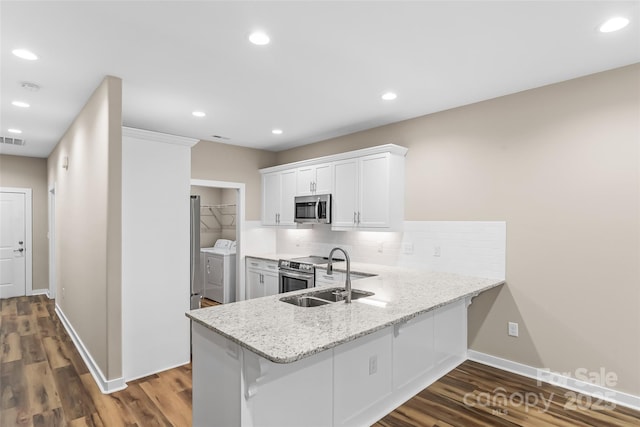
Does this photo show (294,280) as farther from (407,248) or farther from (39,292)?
(39,292)

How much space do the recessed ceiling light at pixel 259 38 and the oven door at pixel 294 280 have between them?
2.82 meters

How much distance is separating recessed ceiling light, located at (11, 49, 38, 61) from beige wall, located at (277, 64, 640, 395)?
3689mm

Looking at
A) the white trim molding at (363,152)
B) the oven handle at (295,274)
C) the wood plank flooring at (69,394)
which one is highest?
the white trim molding at (363,152)

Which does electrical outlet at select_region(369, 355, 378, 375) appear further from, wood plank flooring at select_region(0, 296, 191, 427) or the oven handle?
the oven handle

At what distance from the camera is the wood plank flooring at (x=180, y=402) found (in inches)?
96.1

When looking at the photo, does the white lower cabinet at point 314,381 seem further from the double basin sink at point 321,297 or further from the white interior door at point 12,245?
the white interior door at point 12,245

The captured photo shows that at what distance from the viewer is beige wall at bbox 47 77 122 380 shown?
2797mm

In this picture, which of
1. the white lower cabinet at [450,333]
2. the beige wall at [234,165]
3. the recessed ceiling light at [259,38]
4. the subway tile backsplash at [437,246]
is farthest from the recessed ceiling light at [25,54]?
the white lower cabinet at [450,333]

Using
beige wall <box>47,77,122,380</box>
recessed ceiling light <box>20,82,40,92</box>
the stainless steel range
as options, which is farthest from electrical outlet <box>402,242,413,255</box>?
recessed ceiling light <box>20,82,40,92</box>

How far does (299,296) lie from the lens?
8.34 feet

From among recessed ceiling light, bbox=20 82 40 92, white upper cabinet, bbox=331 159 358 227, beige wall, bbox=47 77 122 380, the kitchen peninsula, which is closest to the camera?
the kitchen peninsula

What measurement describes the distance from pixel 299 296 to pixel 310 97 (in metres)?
1.97

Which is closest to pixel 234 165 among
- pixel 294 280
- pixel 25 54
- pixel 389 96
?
pixel 294 280

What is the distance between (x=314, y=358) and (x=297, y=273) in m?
2.54
